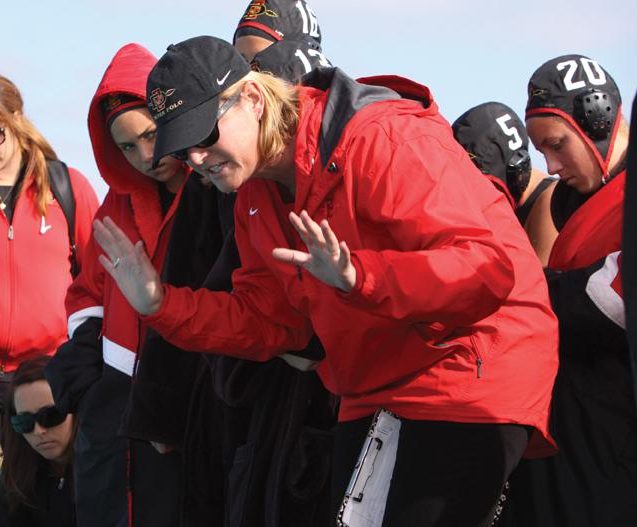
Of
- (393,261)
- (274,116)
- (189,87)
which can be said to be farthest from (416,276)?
(189,87)

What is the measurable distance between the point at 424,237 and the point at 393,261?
0.13 metres

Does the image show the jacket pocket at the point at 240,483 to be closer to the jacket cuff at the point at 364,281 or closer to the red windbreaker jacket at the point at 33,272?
the jacket cuff at the point at 364,281

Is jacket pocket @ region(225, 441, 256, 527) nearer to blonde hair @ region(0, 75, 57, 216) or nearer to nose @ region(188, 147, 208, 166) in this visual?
nose @ region(188, 147, 208, 166)

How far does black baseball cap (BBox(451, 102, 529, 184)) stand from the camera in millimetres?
4727

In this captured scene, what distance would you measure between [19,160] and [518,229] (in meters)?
3.26

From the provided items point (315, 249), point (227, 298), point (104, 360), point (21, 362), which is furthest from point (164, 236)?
point (315, 249)

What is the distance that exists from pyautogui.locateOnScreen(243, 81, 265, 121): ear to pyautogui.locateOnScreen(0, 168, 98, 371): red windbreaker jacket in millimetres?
2578

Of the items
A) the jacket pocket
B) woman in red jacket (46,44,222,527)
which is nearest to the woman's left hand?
the jacket pocket

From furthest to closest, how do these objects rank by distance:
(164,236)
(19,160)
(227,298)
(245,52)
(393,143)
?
(19,160)
(245,52)
(164,236)
(227,298)
(393,143)

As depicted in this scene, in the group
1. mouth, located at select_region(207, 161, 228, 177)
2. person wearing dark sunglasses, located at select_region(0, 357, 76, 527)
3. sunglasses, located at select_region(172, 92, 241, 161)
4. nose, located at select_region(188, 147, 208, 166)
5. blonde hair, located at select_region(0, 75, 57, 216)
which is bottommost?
person wearing dark sunglasses, located at select_region(0, 357, 76, 527)

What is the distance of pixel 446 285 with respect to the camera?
318 cm

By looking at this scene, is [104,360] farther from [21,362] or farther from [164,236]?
[21,362]

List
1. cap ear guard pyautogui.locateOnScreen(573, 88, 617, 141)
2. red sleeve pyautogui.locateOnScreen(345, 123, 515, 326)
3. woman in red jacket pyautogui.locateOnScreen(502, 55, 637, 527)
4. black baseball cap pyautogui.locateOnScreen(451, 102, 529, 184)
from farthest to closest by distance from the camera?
black baseball cap pyautogui.locateOnScreen(451, 102, 529, 184), cap ear guard pyautogui.locateOnScreen(573, 88, 617, 141), woman in red jacket pyautogui.locateOnScreen(502, 55, 637, 527), red sleeve pyautogui.locateOnScreen(345, 123, 515, 326)

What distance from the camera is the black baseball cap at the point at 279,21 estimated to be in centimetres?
590
